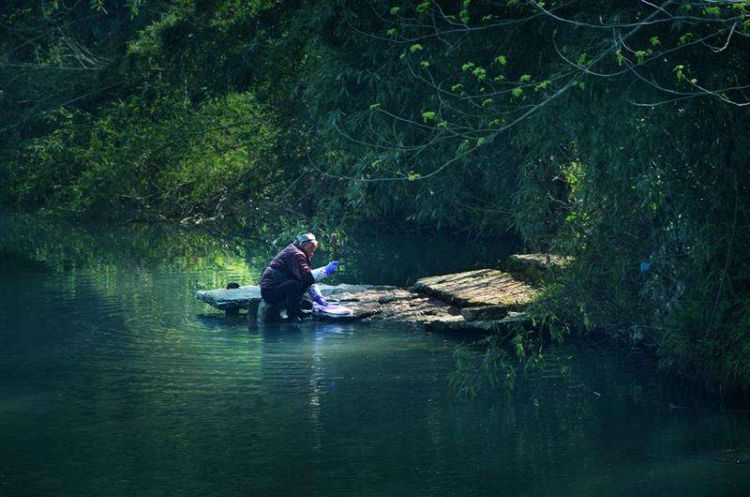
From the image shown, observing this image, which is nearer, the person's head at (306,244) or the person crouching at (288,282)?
the person crouching at (288,282)

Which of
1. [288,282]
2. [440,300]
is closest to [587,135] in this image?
[288,282]

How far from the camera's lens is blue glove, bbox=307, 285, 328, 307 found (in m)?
17.3

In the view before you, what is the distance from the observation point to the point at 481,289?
17594mm

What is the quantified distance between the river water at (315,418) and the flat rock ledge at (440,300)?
45 centimetres

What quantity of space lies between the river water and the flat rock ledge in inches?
17.5

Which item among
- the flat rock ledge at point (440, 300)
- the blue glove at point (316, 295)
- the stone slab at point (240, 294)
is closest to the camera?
the flat rock ledge at point (440, 300)

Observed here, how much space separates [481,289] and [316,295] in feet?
7.13

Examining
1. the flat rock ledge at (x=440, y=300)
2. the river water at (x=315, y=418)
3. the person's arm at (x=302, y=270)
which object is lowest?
the river water at (x=315, y=418)

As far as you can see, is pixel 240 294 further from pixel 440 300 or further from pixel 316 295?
pixel 440 300

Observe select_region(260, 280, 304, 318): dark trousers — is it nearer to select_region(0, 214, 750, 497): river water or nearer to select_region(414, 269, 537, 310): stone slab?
select_region(0, 214, 750, 497): river water

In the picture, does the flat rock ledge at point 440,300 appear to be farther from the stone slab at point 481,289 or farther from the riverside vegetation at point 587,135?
the riverside vegetation at point 587,135

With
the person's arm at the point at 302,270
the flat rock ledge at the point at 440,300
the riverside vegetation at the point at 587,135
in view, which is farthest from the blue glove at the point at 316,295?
the riverside vegetation at the point at 587,135

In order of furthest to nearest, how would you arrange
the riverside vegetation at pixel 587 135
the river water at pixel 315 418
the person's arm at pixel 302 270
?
the person's arm at pixel 302 270 → the riverside vegetation at pixel 587 135 → the river water at pixel 315 418

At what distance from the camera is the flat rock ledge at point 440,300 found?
16016 millimetres
